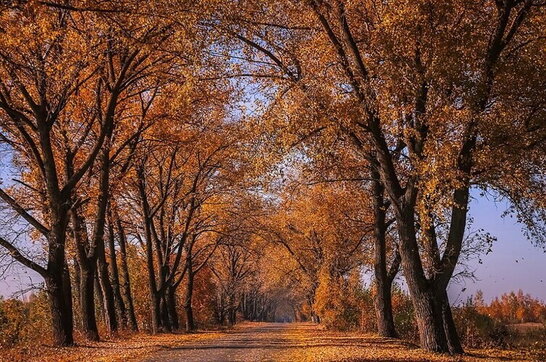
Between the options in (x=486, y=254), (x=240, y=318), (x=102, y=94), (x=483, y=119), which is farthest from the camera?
(x=240, y=318)

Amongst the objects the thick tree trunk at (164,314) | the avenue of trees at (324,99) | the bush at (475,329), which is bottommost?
the bush at (475,329)

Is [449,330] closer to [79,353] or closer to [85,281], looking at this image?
[79,353]

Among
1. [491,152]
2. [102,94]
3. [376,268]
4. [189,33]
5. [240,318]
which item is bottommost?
[240,318]

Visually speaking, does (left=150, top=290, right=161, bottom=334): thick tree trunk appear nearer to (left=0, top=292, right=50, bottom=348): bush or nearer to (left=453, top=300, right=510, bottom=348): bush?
(left=0, top=292, right=50, bottom=348): bush

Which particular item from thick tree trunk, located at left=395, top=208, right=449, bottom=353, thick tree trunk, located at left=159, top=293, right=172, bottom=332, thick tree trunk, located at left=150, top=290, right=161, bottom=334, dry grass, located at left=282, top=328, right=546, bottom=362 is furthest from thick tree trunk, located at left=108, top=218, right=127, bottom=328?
thick tree trunk, located at left=395, top=208, right=449, bottom=353

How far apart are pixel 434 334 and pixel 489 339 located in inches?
313

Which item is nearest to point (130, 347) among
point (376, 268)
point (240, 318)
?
point (376, 268)

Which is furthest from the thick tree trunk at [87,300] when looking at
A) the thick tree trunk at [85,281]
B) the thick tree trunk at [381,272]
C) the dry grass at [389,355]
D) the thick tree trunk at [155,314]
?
the thick tree trunk at [381,272]

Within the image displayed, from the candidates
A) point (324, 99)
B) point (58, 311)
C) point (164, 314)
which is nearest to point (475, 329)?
point (324, 99)

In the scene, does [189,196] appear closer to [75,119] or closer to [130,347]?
[75,119]

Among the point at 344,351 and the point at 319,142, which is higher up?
the point at 319,142

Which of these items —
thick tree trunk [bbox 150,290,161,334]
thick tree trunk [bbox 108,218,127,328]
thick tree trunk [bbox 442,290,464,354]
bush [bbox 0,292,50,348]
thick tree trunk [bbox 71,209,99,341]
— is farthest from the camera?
thick tree trunk [bbox 108,218,127,328]

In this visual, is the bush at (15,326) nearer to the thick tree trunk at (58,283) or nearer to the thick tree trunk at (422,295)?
the thick tree trunk at (58,283)

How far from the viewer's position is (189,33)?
11.9 m
